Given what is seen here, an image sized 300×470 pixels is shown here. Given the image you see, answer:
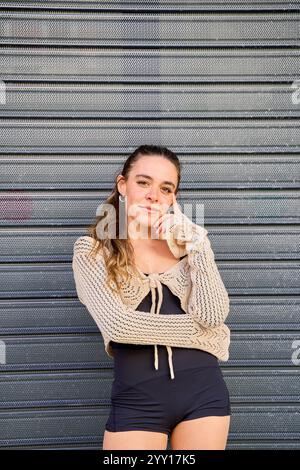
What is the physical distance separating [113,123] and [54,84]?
0.45 m

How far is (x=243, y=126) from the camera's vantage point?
4465mm

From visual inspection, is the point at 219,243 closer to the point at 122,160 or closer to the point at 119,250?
the point at 122,160

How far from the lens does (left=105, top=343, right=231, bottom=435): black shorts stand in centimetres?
308

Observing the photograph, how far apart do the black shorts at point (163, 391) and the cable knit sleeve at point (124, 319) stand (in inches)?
3.4

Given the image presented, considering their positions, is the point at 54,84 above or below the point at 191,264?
above

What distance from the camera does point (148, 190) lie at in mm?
3396

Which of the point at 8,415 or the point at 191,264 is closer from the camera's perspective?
the point at 191,264

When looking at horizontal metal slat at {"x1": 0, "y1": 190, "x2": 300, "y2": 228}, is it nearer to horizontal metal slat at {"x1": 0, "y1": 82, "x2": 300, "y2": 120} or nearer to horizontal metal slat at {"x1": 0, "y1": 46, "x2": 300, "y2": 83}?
horizontal metal slat at {"x1": 0, "y1": 82, "x2": 300, "y2": 120}

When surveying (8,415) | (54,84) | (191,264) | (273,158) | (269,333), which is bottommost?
(8,415)

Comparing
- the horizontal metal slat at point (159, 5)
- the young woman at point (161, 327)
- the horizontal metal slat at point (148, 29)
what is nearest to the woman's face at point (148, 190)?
the young woman at point (161, 327)

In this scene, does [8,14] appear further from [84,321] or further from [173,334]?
[173,334]

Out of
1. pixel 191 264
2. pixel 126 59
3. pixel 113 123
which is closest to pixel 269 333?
pixel 191 264

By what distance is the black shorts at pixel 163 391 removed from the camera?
121 inches

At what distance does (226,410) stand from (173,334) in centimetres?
43
